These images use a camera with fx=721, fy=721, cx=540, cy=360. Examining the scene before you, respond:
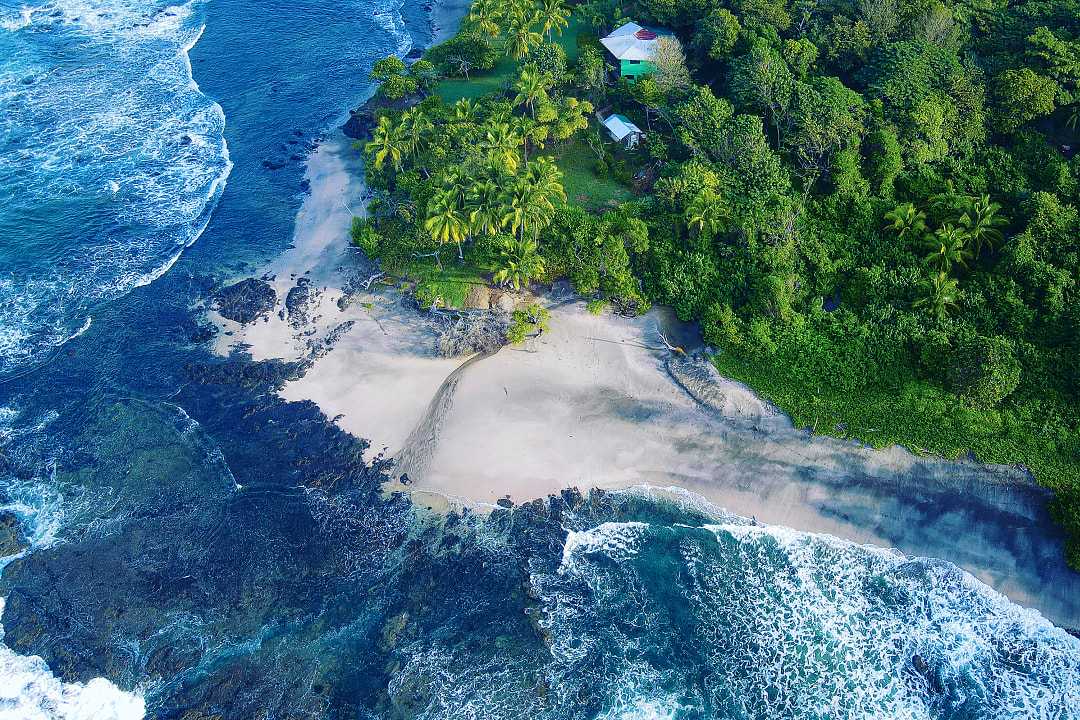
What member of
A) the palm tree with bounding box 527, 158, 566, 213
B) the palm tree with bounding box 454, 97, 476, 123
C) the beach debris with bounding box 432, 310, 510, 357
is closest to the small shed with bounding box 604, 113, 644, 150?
the palm tree with bounding box 527, 158, 566, 213

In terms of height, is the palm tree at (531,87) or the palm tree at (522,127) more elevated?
the palm tree at (531,87)

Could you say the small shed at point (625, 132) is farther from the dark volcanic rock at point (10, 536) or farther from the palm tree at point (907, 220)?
the dark volcanic rock at point (10, 536)

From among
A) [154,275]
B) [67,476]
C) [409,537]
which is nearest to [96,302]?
[154,275]

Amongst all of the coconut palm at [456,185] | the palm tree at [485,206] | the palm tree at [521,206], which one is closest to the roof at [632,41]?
the palm tree at [521,206]

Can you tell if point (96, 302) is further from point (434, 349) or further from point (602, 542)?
point (602, 542)

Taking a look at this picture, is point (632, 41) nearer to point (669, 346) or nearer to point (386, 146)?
point (386, 146)

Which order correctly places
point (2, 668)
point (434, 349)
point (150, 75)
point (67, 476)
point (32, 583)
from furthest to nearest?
1. point (150, 75)
2. point (434, 349)
3. point (67, 476)
4. point (32, 583)
5. point (2, 668)
